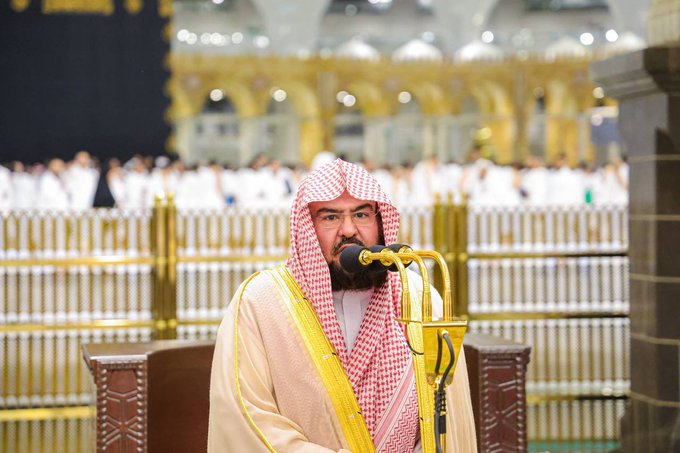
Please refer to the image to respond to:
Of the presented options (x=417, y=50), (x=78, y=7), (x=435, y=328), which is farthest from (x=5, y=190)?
(x=417, y=50)

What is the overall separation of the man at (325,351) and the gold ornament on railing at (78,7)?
12.0 metres

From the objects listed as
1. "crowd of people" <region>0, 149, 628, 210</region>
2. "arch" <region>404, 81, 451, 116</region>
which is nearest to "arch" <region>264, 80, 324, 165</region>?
"arch" <region>404, 81, 451, 116</region>

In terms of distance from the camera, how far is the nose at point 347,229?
2.39 m

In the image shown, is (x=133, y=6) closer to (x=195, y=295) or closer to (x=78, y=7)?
(x=78, y=7)

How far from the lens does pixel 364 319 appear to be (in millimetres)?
2443

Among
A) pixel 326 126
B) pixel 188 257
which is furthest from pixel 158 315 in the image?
pixel 326 126

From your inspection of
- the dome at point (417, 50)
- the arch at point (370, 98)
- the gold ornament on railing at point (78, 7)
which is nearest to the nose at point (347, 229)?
the gold ornament on railing at point (78, 7)

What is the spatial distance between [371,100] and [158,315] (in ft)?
58.9

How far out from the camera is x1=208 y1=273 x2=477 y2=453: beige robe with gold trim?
89.4 inches

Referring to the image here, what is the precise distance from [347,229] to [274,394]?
1.29ft

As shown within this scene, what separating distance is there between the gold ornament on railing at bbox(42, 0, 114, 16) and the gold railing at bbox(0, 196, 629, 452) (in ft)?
28.7

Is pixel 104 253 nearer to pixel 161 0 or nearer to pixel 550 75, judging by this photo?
pixel 161 0

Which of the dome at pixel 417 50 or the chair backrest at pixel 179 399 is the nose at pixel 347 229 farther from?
the dome at pixel 417 50

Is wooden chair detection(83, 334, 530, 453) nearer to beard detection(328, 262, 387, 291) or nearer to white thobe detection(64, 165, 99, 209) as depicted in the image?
beard detection(328, 262, 387, 291)
